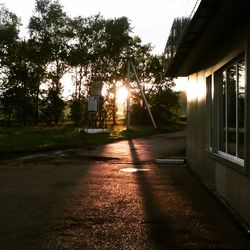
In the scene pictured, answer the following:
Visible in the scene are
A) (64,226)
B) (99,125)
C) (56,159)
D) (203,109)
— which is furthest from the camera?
(99,125)

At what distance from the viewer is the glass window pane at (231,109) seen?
8.35m

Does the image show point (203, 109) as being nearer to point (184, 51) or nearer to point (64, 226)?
point (184, 51)

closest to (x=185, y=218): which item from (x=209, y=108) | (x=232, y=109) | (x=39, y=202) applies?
(x=232, y=109)

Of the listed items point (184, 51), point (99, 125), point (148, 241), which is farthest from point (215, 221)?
point (99, 125)

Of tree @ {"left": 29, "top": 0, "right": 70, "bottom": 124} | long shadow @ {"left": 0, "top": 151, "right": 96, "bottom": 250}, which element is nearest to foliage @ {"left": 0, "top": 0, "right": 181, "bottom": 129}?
tree @ {"left": 29, "top": 0, "right": 70, "bottom": 124}

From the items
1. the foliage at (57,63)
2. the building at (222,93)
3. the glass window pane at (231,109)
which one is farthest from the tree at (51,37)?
the glass window pane at (231,109)

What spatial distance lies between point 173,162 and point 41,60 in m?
41.9

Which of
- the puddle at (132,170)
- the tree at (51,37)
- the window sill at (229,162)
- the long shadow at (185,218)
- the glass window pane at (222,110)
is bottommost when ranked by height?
the puddle at (132,170)

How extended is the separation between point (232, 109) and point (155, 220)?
2519 mm

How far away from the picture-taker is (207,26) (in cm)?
791

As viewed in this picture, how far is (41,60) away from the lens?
56469 mm

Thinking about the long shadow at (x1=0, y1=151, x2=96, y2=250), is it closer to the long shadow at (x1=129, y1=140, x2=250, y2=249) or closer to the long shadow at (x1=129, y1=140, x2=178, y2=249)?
the long shadow at (x1=129, y1=140, x2=178, y2=249)

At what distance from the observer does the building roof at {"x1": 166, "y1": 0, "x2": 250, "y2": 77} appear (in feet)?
21.3

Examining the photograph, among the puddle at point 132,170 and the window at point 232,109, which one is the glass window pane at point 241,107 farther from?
the puddle at point 132,170
